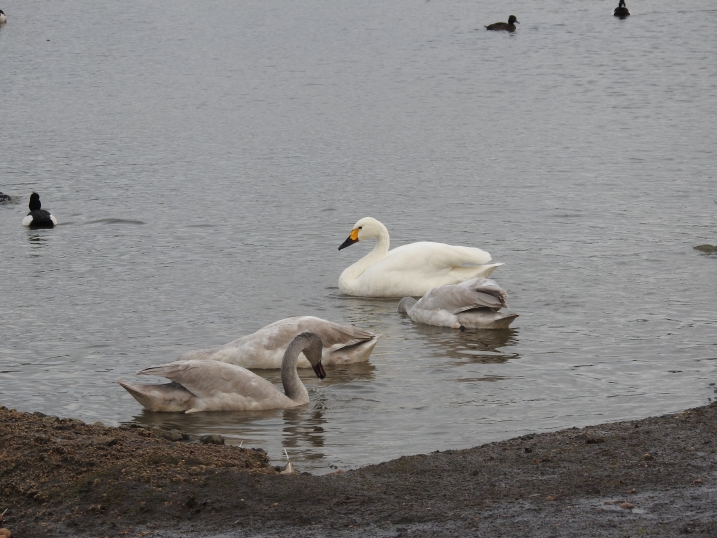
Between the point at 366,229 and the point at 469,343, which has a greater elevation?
the point at 366,229

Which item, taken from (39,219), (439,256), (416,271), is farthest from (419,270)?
(39,219)

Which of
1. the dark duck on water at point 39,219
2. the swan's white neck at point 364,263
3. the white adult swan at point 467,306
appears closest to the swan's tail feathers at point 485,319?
the white adult swan at point 467,306

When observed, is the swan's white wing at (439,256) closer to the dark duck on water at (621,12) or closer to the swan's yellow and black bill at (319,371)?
the swan's yellow and black bill at (319,371)

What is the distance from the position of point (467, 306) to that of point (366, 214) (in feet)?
20.3

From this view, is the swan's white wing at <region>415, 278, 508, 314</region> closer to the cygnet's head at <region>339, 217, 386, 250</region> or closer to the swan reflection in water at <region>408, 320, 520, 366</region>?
the swan reflection in water at <region>408, 320, 520, 366</region>

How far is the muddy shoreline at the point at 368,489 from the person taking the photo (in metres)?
6.16

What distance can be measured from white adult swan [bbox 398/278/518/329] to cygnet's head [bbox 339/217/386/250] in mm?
2363

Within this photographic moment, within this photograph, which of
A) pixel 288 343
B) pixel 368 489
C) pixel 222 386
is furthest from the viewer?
pixel 288 343

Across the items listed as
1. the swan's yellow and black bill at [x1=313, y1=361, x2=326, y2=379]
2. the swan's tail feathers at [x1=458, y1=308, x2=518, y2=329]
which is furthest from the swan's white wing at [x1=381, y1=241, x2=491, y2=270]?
the swan's yellow and black bill at [x1=313, y1=361, x2=326, y2=379]

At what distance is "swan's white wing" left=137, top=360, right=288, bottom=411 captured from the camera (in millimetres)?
9539

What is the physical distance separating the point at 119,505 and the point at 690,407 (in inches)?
182

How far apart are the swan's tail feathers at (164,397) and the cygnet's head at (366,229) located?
551cm

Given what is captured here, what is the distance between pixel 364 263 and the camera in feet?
47.5

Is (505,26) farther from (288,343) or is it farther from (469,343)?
(288,343)
